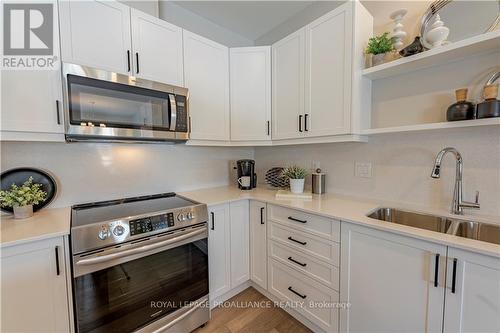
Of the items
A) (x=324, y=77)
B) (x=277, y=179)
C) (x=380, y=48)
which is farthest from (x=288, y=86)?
(x=277, y=179)

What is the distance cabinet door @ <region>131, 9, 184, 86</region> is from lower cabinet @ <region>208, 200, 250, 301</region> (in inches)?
43.6

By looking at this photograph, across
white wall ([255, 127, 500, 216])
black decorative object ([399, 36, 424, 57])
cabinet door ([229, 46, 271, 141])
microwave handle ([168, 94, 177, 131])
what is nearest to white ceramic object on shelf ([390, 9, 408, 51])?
black decorative object ([399, 36, 424, 57])

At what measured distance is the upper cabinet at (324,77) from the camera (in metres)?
1.47

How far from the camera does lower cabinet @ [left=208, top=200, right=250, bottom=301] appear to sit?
1.69m

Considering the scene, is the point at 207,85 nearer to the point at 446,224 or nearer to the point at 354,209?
the point at 354,209

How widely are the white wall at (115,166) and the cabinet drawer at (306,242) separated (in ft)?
3.22

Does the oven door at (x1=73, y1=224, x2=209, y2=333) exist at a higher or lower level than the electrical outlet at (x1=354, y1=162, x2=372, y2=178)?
lower

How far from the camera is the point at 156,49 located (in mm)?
1589

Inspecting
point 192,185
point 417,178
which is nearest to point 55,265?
point 192,185

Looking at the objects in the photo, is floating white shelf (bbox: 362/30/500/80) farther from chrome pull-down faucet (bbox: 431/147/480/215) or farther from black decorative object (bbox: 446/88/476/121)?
chrome pull-down faucet (bbox: 431/147/480/215)

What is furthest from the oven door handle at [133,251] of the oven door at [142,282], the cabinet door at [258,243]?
the cabinet door at [258,243]

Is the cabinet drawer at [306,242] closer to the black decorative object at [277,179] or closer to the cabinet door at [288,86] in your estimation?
the black decorative object at [277,179]

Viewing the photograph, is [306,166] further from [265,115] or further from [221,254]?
[221,254]

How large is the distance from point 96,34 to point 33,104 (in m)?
0.58
